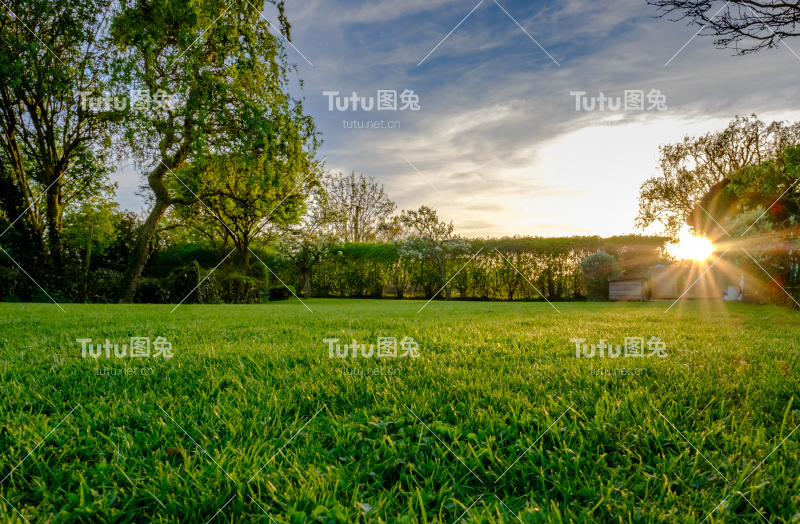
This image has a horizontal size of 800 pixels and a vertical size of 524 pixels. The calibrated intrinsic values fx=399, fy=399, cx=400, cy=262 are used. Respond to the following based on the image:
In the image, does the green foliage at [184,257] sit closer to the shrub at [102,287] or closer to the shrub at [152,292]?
the shrub at [152,292]

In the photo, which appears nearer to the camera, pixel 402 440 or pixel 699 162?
pixel 402 440

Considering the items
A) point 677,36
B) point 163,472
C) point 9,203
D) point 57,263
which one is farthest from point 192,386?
point 9,203

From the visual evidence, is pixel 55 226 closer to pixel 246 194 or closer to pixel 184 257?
pixel 184 257

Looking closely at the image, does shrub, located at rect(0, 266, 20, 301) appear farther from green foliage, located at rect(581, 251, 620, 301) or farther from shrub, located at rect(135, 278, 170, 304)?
green foliage, located at rect(581, 251, 620, 301)

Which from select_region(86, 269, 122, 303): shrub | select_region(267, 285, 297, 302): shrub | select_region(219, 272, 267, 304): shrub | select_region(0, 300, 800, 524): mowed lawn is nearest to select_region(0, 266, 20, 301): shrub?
select_region(86, 269, 122, 303): shrub

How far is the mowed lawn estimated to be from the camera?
1.36 metres

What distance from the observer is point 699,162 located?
2006 centimetres

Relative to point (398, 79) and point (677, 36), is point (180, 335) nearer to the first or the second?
point (398, 79)

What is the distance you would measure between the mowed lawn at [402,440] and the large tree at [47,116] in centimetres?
1435

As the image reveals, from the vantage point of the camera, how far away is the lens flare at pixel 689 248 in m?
11.2

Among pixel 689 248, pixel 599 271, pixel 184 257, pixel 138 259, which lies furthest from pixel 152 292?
pixel 689 248

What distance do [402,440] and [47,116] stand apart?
18.6m

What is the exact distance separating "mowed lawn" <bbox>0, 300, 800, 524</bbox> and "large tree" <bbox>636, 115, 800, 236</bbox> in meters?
20.0

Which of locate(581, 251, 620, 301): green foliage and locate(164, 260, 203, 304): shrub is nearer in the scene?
locate(164, 260, 203, 304): shrub
